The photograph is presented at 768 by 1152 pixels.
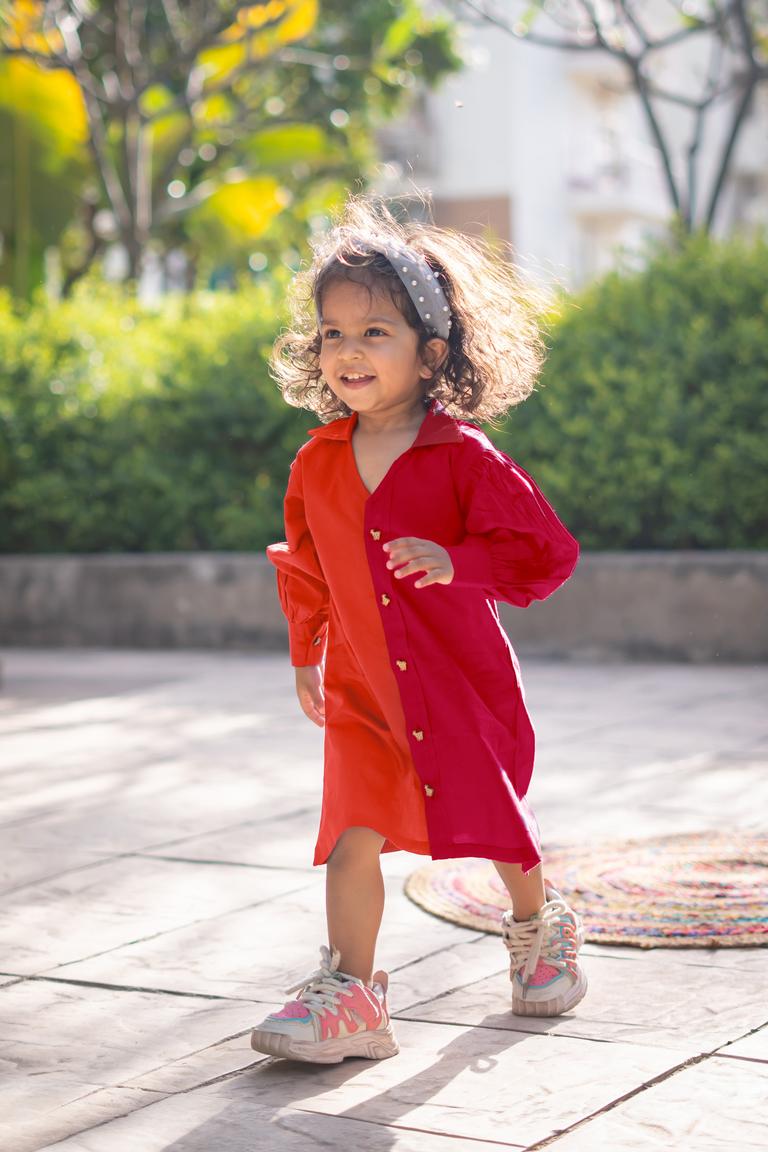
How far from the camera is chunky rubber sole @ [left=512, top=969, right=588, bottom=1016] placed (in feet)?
10.2

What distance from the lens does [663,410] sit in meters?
9.14

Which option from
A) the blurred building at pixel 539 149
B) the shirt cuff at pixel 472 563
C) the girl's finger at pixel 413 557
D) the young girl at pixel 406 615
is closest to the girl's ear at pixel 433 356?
the young girl at pixel 406 615

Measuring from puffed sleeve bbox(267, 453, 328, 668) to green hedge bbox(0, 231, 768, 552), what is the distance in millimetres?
5412

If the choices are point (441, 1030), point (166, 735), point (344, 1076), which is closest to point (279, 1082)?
point (344, 1076)

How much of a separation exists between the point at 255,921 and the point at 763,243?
21.4ft

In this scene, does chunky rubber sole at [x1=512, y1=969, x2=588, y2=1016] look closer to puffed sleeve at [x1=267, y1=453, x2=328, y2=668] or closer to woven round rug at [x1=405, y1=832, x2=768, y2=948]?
woven round rug at [x1=405, y1=832, x2=768, y2=948]

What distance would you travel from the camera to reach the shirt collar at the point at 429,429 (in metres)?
3.12

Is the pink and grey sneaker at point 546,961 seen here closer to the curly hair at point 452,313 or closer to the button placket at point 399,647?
the button placket at point 399,647

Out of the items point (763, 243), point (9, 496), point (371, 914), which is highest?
point (763, 243)

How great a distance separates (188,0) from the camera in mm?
18719

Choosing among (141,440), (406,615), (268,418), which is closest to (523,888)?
(406,615)

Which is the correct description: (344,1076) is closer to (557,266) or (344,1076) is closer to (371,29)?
(557,266)

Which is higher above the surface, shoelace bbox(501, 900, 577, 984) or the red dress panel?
the red dress panel

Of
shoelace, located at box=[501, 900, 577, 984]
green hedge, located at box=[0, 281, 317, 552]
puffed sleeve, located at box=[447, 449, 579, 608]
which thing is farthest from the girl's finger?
green hedge, located at box=[0, 281, 317, 552]
